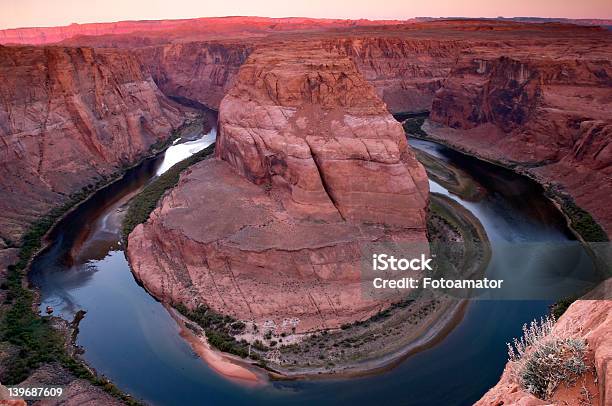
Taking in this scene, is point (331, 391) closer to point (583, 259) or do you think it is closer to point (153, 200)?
point (583, 259)

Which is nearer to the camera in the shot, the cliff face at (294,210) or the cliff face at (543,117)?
the cliff face at (294,210)

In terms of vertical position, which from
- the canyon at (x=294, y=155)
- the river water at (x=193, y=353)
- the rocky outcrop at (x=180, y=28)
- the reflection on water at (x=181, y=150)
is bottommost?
the river water at (x=193, y=353)

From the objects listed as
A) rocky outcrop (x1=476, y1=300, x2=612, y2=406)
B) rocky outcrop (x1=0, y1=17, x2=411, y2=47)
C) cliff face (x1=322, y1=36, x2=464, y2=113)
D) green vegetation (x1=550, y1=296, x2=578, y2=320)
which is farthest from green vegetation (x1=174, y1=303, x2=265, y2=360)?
rocky outcrop (x1=0, y1=17, x2=411, y2=47)

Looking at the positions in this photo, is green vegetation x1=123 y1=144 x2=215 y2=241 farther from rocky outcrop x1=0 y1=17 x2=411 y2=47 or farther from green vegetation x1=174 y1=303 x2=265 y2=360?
rocky outcrop x1=0 y1=17 x2=411 y2=47

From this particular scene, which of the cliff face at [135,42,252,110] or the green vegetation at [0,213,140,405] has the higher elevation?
the cliff face at [135,42,252,110]

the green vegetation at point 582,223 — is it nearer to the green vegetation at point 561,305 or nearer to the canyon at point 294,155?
the canyon at point 294,155

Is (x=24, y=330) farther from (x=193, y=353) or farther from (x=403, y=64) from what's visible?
(x=403, y=64)

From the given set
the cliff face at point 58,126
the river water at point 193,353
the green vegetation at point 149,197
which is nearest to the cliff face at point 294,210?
the river water at point 193,353

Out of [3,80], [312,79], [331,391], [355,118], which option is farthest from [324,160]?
[3,80]
